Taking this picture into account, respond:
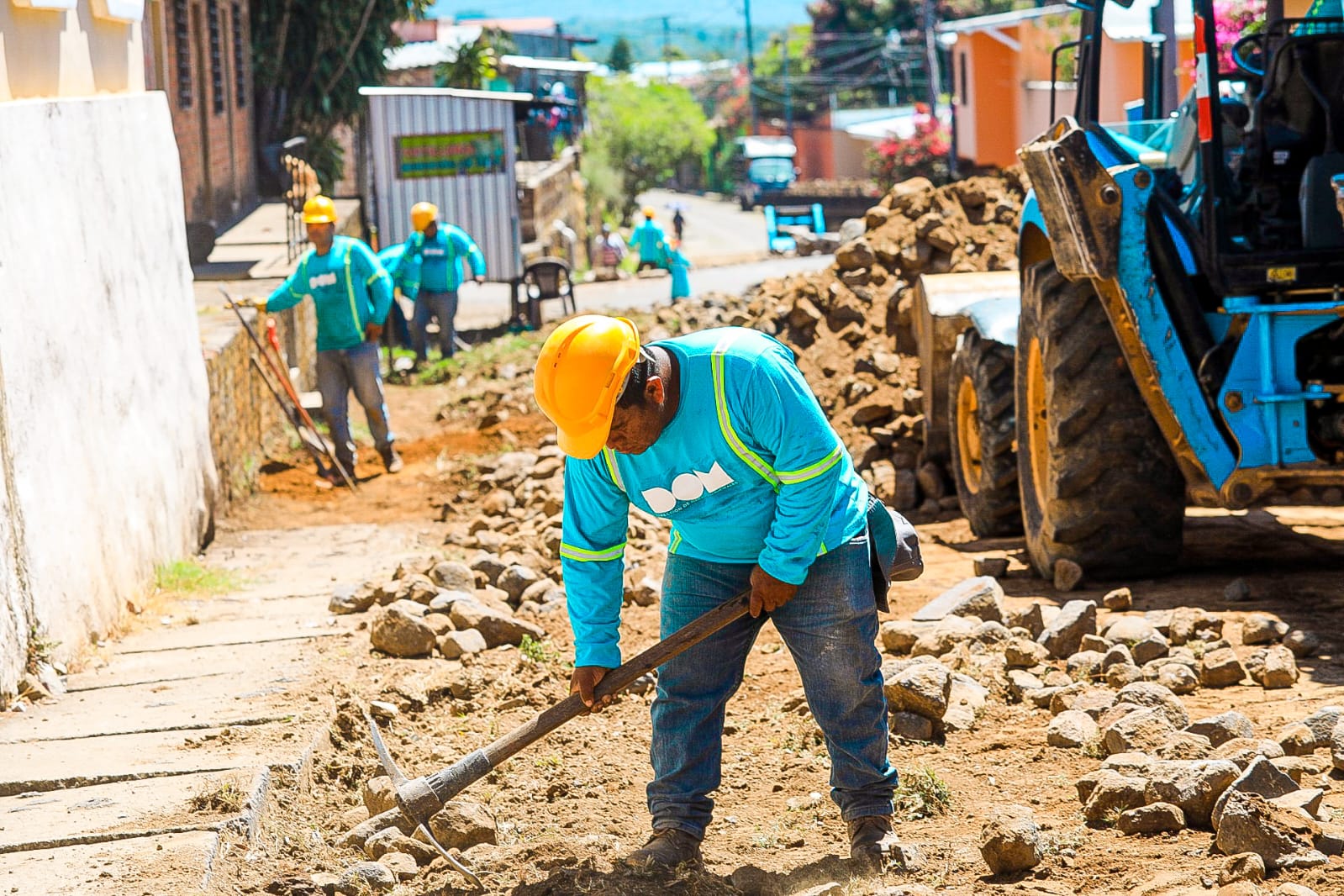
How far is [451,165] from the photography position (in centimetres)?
2162

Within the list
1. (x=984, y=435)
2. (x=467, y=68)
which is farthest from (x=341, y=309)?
(x=467, y=68)

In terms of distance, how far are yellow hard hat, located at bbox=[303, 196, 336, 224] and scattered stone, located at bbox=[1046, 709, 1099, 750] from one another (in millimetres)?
6975

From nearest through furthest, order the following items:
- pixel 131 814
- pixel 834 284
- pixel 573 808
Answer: pixel 131 814 < pixel 573 808 < pixel 834 284

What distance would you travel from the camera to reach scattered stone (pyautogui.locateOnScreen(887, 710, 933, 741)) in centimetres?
492

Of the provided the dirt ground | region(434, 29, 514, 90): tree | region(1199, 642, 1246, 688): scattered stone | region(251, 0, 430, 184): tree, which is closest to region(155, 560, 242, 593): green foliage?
the dirt ground

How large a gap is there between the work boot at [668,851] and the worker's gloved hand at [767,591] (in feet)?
2.20

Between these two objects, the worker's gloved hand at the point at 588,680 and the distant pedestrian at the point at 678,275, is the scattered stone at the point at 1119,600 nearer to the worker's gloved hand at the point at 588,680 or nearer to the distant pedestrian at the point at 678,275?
the worker's gloved hand at the point at 588,680

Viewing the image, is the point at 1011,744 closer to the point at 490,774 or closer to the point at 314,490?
the point at 490,774

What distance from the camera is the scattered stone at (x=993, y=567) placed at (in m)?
7.07

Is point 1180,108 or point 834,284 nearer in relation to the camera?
point 1180,108

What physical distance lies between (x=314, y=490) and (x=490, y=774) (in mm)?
6289

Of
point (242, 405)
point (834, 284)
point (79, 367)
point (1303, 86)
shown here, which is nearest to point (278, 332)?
point (242, 405)

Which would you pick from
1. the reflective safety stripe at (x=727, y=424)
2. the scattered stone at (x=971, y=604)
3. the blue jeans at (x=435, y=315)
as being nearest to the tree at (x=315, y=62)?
the blue jeans at (x=435, y=315)

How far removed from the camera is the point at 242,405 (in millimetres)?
10859
